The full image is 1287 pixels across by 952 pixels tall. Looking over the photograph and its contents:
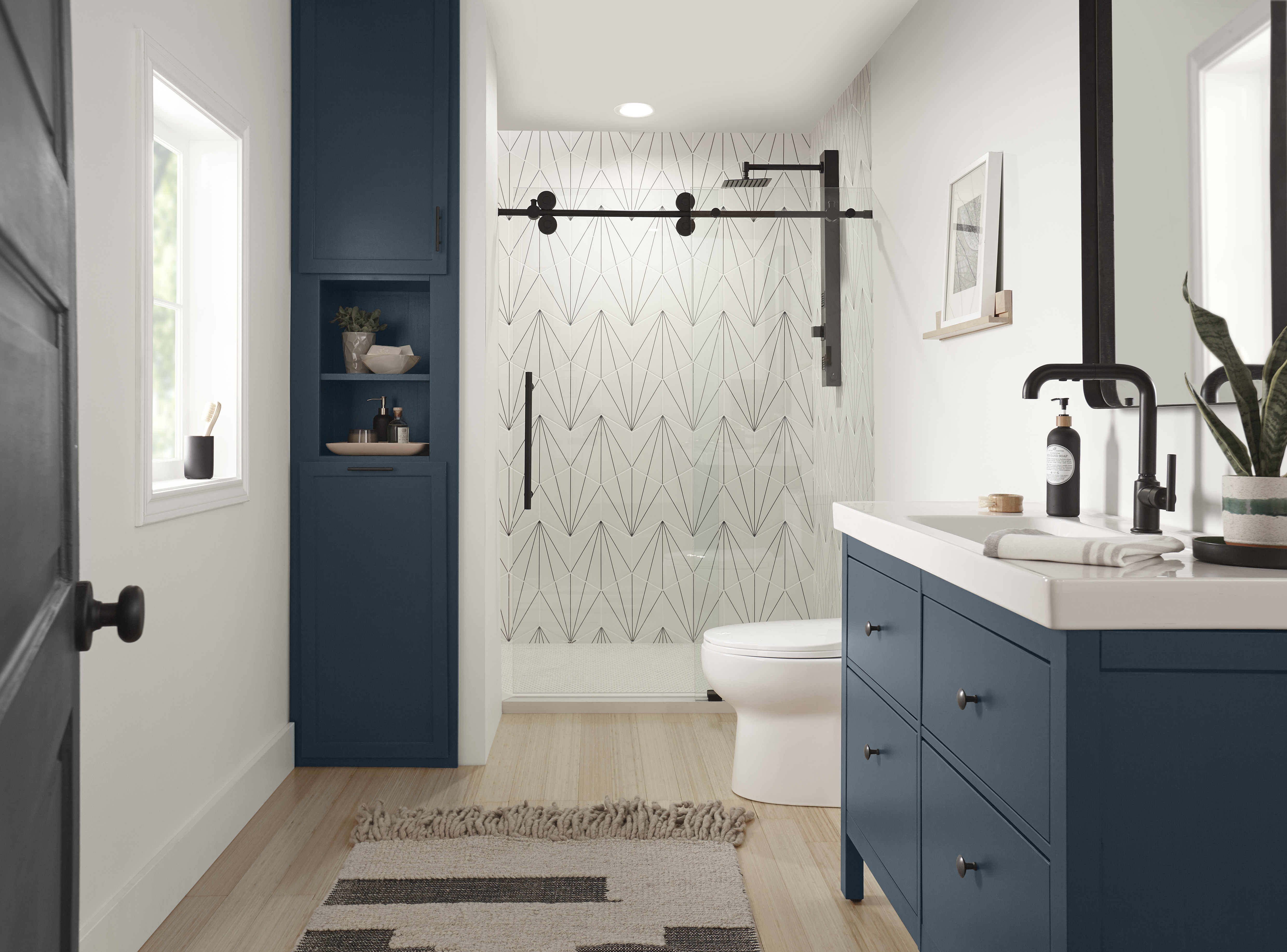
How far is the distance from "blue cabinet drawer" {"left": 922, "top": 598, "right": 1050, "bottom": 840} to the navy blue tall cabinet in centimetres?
178

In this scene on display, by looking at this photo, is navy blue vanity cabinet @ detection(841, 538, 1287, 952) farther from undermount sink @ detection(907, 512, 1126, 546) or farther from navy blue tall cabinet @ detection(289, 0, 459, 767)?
navy blue tall cabinet @ detection(289, 0, 459, 767)

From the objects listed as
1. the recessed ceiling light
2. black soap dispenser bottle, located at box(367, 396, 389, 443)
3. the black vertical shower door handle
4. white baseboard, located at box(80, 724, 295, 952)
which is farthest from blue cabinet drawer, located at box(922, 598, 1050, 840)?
the recessed ceiling light

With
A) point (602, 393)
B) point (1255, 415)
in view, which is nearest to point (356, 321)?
point (602, 393)

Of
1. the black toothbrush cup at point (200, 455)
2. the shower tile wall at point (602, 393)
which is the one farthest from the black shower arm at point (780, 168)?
the black toothbrush cup at point (200, 455)

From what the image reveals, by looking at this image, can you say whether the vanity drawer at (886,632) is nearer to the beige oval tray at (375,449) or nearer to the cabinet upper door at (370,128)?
the beige oval tray at (375,449)

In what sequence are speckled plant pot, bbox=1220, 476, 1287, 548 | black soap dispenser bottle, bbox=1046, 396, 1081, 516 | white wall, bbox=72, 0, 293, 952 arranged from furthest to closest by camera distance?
black soap dispenser bottle, bbox=1046, 396, 1081, 516 < white wall, bbox=72, 0, 293, 952 < speckled plant pot, bbox=1220, 476, 1287, 548

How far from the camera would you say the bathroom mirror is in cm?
142

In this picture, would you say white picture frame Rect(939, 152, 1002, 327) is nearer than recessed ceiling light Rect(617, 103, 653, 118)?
Yes

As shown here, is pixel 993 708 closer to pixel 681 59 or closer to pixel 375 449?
pixel 375 449

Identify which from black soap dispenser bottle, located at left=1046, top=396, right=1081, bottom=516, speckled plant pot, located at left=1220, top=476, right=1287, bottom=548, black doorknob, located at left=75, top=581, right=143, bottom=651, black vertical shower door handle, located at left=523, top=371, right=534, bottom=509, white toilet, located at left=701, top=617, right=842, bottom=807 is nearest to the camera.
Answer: black doorknob, located at left=75, top=581, right=143, bottom=651

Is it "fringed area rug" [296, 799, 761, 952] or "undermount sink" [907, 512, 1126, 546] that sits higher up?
"undermount sink" [907, 512, 1126, 546]

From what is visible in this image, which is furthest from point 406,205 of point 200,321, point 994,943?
point 994,943

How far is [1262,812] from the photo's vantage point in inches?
40.4

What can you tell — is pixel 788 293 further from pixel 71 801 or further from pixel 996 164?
pixel 71 801
